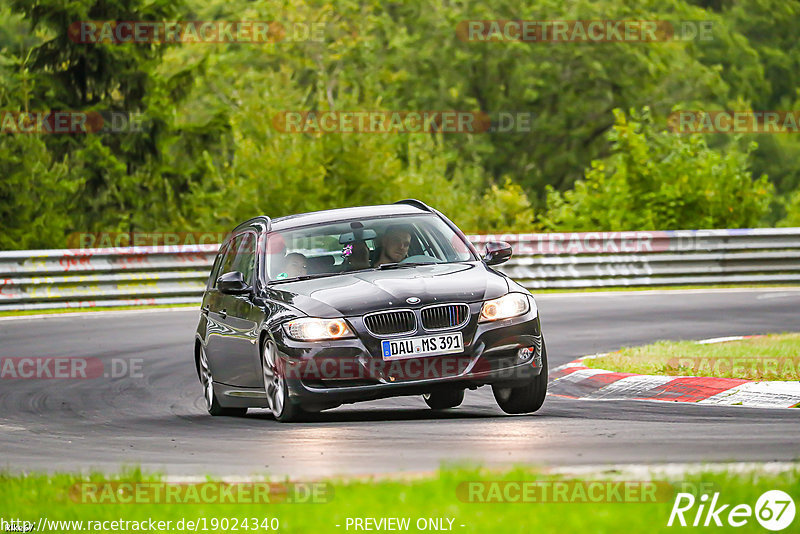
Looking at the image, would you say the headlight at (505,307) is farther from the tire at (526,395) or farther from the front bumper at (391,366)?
the tire at (526,395)

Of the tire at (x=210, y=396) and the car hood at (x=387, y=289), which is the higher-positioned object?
the car hood at (x=387, y=289)

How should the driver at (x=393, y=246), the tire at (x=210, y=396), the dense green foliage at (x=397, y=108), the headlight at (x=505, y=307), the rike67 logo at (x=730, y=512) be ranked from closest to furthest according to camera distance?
the rike67 logo at (x=730, y=512) → the headlight at (x=505, y=307) → the driver at (x=393, y=246) → the tire at (x=210, y=396) → the dense green foliage at (x=397, y=108)

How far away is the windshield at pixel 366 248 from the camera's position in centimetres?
1142

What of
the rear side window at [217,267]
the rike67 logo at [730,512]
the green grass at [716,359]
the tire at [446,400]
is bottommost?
the green grass at [716,359]

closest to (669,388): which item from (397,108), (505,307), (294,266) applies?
(505,307)

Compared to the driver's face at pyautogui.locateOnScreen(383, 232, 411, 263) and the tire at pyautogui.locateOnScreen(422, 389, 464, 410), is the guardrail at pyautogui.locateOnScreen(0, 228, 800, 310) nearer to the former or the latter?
the tire at pyautogui.locateOnScreen(422, 389, 464, 410)

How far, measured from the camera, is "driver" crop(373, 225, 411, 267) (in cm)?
1148

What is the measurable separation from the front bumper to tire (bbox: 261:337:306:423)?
4.0 inches

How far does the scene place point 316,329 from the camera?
10312 millimetres

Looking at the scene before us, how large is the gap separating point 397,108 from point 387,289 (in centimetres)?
5176

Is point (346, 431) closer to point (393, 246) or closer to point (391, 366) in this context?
point (391, 366)

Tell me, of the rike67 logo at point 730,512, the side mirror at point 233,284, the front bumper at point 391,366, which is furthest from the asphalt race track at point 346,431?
the rike67 logo at point 730,512

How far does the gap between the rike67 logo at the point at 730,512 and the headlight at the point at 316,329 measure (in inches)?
165

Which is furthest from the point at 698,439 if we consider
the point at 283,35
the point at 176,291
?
the point at 283,35
